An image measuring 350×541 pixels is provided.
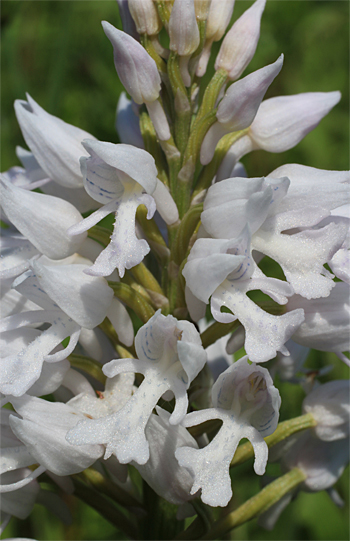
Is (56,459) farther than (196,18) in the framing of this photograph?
No

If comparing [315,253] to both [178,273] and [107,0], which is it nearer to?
[178,273]

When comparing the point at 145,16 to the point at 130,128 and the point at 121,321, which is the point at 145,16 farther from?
the point at 121,321

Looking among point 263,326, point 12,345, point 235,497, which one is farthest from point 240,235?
point 235,497

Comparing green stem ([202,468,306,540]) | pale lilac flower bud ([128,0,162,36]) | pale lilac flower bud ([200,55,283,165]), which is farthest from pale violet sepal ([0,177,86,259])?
green stem ([202,468,306,540])

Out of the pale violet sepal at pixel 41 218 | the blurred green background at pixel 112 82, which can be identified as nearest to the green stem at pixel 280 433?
the pale violet sepal at pixel 41 218

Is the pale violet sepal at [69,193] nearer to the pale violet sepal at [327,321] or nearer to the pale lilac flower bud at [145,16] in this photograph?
the pale lilac flower bud at [145,16]
